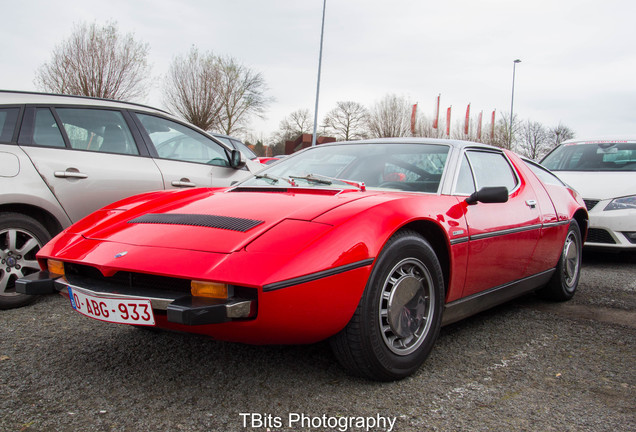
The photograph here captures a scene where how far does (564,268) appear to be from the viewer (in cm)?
391

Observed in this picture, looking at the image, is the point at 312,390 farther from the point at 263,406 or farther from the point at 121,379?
the point at 121,379

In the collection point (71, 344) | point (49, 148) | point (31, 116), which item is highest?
point (31, 116)

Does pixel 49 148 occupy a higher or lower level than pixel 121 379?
higher

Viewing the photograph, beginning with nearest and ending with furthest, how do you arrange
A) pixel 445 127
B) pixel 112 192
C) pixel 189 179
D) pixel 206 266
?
pixel 206 266 → pixel 112 192 → pixel 189 179 → pixel 445 127

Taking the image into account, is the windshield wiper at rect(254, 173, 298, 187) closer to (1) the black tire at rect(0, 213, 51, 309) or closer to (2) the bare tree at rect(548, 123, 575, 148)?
(1) the black tire at rect(0, 213, 51, 309)

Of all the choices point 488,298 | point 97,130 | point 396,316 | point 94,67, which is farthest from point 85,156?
point 94,67

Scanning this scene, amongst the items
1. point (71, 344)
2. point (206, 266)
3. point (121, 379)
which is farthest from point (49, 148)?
point (206, 266)

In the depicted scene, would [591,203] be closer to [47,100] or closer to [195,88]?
[47,100]

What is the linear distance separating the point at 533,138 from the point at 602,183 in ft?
130

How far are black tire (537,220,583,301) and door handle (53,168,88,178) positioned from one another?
3.51m

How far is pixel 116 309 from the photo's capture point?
1974 millimetres

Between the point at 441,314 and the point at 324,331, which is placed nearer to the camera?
the point at 324,331

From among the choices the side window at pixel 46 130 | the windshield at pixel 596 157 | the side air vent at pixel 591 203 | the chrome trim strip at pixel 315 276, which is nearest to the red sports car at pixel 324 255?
the chrome trim strip at pixel 315 276

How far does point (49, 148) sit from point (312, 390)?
8.56ft
